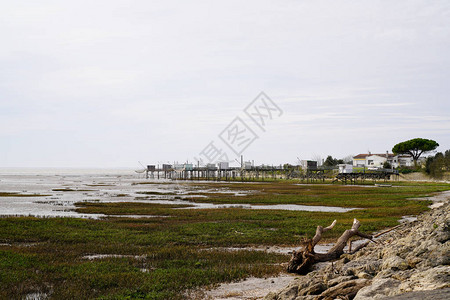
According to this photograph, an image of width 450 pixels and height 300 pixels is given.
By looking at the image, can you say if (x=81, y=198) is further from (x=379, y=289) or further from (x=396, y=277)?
(x=379, y=289)

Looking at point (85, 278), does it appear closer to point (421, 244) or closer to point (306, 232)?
point (421, 244)

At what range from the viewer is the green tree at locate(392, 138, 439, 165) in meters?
110

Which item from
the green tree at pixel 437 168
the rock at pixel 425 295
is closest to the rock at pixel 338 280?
the rock at pixel 425 295

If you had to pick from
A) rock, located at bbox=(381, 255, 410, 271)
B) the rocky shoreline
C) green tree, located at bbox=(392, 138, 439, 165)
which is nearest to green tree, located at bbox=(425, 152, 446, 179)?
green tree, located at bbox=(392, 138, 439, 165)

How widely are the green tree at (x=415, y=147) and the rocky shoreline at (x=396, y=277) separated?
11187cm

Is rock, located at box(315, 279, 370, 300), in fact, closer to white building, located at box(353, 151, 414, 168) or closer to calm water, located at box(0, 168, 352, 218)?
calm water, located at box(0, 168, 352, 218)

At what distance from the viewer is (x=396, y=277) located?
7918 millimetres

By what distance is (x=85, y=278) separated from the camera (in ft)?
39.4

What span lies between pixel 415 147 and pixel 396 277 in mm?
117677

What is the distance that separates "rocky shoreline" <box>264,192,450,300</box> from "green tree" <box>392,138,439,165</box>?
112 meters

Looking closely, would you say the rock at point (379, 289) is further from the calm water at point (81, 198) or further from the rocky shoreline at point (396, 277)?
the calm water at point (81, 198)

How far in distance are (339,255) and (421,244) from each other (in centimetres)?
541

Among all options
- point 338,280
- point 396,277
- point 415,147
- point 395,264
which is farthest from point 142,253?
point 415,147

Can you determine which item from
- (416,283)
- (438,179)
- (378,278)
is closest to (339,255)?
(378,278)
